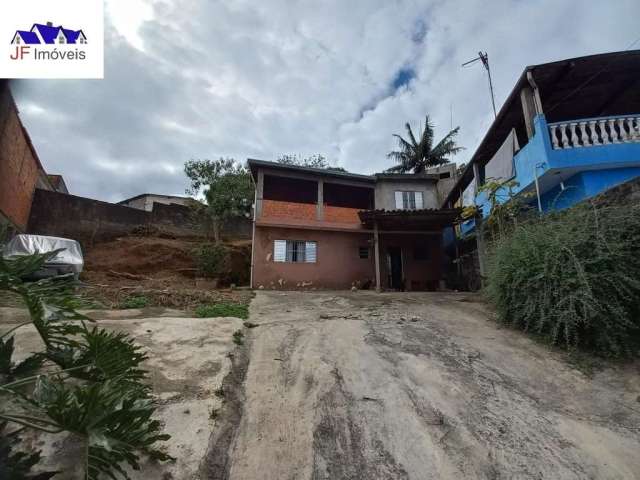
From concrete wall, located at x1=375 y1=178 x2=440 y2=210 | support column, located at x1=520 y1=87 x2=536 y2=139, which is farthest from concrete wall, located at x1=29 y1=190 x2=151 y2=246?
support column, located at x1=520 y1=87 x2=536 y2=139

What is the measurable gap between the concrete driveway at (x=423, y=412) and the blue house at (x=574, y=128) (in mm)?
4714

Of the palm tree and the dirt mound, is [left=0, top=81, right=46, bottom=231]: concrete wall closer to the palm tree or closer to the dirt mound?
the dirt mound

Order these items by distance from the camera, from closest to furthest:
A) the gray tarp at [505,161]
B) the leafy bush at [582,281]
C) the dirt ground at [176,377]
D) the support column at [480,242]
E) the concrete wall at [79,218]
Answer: the dirt ground at [176,377]
the leafy bush at [582,281]
the gray tarp at [505,161]
the support column at [480,242]
the concrete wall at [79,218]

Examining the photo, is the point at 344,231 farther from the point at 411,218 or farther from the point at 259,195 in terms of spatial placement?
the point at 259,195

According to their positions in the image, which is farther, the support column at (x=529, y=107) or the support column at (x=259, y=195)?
the support column at (x=259, y=195)

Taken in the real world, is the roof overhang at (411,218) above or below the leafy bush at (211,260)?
above

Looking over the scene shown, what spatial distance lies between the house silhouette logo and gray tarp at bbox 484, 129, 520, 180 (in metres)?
10.3

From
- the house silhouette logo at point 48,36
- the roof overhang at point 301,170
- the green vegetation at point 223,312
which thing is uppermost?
the roof overhang at point 301,170

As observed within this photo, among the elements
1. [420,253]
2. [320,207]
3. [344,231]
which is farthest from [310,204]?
[420,253]

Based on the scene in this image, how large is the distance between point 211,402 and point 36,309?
162 centimetres

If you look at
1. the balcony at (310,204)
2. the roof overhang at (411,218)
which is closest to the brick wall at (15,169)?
the balcony at (310,204)

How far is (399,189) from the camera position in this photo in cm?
1255

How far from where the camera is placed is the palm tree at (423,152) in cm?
1883

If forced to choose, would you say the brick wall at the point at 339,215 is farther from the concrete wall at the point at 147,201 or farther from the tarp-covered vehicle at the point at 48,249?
the concrete wall at the point at 147,201
